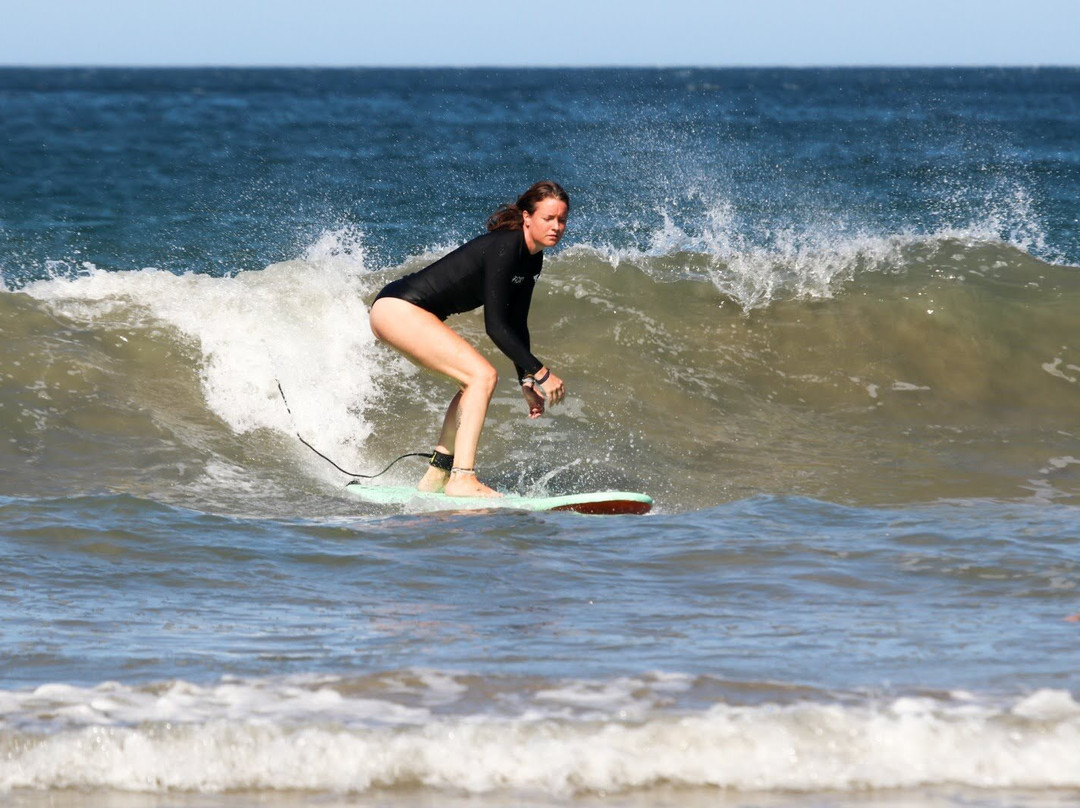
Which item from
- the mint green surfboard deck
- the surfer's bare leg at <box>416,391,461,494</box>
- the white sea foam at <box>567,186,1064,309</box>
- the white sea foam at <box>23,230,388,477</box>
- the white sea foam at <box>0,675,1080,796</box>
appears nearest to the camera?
the white sea foam at <box>0,675,1080,796</box>

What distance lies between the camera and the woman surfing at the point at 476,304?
658cm

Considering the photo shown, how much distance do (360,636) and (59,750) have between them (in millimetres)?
1158

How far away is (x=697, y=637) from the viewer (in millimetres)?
4734

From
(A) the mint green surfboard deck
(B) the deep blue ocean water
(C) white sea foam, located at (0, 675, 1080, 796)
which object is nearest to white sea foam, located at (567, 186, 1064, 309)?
(B) the deep blue ocean water

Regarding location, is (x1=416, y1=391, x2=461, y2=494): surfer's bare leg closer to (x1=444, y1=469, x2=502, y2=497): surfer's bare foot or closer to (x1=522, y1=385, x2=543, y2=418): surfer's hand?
(x1=444, y1=469, x2=502, y2=497): surfer's bare foot

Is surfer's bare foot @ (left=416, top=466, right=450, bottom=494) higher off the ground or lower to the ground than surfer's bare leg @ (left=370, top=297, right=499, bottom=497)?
lower

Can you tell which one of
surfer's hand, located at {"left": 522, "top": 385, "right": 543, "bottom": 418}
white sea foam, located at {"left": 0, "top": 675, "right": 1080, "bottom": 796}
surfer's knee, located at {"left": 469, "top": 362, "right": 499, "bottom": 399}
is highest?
surfer's knee, located at {"left": 469, "top": 362, "right": 499, "bottom": 399}

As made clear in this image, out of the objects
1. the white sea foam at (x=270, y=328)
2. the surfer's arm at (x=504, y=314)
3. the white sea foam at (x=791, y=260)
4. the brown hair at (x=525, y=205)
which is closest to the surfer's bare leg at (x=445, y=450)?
the surfer's arm at (x=504, y=314)

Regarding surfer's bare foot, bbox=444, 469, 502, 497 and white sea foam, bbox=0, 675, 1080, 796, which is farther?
surfer's bare foot, bbox=444, 469, 502, 497

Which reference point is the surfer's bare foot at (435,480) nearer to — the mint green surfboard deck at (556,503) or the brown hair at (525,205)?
the mint green surfboard deck at (556,503)

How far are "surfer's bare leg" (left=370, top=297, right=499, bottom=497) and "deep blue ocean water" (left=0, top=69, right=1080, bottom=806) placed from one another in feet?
1.22

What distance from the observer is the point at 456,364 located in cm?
677

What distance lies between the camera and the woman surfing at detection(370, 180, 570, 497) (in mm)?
6578

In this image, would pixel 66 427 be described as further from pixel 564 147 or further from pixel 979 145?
pixel 979 145
